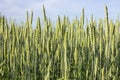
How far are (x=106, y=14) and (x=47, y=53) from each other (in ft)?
2.48

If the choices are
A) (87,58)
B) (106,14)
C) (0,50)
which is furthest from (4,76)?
(106,14)

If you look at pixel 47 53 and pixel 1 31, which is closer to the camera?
pixel 47 53

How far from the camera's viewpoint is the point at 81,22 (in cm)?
394

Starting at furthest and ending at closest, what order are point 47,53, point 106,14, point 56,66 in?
point 56,66, point 47,53, point 106,14

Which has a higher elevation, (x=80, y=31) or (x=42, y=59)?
(x=80, y=31)

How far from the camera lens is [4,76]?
10.9 feet

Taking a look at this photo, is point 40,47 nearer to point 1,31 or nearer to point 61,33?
point 61,33

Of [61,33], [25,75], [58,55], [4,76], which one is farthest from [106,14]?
[4,76]

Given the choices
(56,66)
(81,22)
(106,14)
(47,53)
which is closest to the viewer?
(106,14)

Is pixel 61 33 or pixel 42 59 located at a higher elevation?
pixel 61 33

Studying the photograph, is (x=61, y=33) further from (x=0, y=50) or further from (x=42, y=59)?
(x=0, y=50)

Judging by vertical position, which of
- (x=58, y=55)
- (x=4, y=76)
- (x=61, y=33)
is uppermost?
(x=61, y=33)

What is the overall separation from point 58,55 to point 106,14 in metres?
0.73

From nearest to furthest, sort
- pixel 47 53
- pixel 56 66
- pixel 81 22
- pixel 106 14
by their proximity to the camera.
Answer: pixel 106 14 → pixel 47 53 → pixel 56 66 → pixel 81 22
